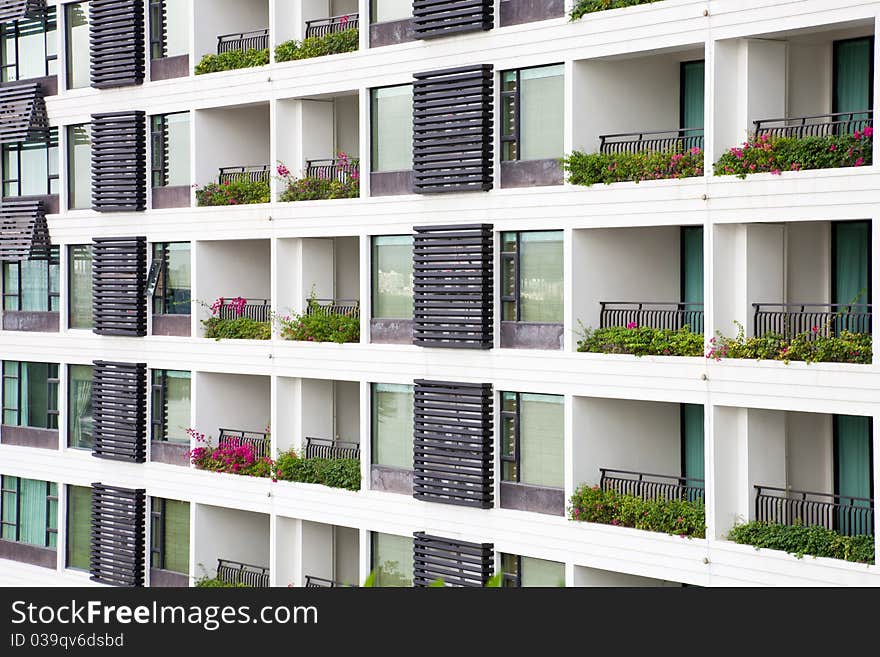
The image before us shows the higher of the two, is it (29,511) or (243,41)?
(243,41)

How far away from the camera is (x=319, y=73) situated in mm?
31875

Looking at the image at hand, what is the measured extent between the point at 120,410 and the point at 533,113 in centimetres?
1483

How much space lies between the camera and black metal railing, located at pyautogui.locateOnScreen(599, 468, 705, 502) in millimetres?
26328

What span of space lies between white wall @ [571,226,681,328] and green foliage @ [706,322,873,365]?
3.16 meters

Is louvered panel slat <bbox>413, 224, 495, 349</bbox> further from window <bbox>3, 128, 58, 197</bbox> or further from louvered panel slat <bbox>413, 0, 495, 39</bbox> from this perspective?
window <bbox>3, 128, 58, 197</bbox>

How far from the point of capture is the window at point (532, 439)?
90.4 feet

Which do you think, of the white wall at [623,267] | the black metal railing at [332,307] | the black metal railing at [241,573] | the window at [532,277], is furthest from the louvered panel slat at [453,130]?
the black metal railing at [241,573]

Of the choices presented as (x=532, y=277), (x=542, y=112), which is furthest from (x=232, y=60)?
(x=532, y=277)

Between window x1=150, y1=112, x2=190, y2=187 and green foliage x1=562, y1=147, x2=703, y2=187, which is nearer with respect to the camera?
green foliage x1=562, y1=147, x2=703, y2=187

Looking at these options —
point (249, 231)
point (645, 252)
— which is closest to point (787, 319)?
point (645, 252)

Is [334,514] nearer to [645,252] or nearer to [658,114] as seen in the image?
[645,252]

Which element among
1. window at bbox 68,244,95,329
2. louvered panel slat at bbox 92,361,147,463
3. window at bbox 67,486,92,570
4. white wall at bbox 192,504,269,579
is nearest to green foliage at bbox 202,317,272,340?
louvered panel slat at bbox 92,361,147,463

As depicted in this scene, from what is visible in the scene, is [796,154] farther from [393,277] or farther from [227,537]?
[227,537]

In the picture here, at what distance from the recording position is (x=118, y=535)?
3644cm
